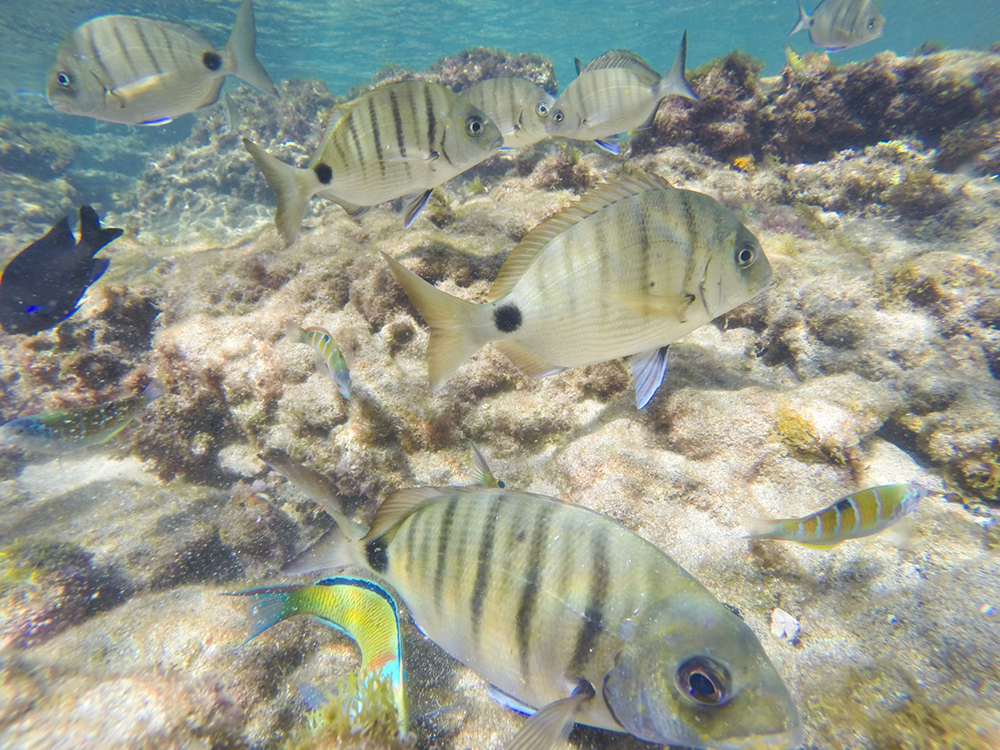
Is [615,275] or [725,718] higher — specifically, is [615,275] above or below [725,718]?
above

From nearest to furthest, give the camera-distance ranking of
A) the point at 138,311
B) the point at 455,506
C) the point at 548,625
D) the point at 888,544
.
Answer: the point at 548,625 → the point at 455,506 → the point at 888,544 → the point at 138,311

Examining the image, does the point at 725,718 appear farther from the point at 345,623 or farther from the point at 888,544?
the point at 888,544

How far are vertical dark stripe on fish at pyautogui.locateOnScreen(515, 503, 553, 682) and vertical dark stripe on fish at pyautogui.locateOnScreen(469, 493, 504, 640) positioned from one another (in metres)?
0.13

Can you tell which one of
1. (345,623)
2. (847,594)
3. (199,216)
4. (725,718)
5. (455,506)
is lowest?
(847,594)

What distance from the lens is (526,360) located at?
7.29ft

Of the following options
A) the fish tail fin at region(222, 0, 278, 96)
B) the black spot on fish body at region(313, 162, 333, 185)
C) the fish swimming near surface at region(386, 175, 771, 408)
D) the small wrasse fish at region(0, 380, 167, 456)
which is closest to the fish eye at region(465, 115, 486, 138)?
the black spot on fish body at region(313, 162, 333, 185)

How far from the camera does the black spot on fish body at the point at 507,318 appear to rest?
2.06m

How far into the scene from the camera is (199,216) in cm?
1163

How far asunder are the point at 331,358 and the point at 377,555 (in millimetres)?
1610

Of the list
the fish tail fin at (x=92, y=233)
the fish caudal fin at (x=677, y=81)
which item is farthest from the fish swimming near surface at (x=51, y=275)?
the fish caudal fin at (x=677, y=81)

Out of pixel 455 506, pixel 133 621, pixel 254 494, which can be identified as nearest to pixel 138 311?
pixel 254 494

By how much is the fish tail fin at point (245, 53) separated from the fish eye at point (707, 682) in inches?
188

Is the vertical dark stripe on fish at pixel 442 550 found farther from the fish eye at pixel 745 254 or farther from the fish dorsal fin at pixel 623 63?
the fish dorsal fin at pixel 623 63

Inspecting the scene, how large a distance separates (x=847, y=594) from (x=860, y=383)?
1459 mm
